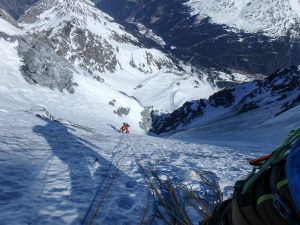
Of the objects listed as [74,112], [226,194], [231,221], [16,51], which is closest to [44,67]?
[16,51]

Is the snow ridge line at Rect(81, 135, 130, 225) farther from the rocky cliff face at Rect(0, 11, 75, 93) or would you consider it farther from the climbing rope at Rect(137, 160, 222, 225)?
the rocky cliff face at Rect(0, 11, 75, 93)

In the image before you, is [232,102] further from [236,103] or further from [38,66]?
[38,66]

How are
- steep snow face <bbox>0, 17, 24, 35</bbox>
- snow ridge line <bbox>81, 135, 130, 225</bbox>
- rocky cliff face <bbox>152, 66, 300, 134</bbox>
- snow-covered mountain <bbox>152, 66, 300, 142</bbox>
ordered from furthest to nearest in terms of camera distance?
rocky cliff face <bbox>152, 66, 300, 134</bbox>
snow-covered mountain <bbox>152, 66, 300, 142</bbox>
steep snow face <bbox>0, 17, 24, 35</bbox>
snow ridge line <bbox>81, 135, 130, 225</bbox>

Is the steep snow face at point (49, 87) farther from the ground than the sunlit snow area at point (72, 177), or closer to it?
farther from the ground

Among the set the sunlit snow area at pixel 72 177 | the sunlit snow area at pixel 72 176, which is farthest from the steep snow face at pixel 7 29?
the sunlit snow area at pixel 72 177

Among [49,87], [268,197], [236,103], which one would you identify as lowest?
[236,103]

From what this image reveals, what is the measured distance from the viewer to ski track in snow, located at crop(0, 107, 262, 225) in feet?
21.0

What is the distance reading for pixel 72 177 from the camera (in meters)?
8.70

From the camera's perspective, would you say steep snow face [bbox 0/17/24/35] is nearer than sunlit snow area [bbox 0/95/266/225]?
No

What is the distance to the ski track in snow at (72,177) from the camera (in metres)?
6.41

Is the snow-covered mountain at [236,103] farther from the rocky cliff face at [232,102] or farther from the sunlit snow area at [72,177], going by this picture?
the sunlit snow area at [72,177]

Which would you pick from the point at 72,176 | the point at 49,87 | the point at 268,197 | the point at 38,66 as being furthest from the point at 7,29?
the point at 268,197

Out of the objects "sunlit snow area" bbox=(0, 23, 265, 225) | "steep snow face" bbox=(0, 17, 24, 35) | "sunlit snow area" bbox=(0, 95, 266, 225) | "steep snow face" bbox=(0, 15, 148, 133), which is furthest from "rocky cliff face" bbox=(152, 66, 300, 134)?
"sunlit snow area" bbox=(0, 23, 265, 225)

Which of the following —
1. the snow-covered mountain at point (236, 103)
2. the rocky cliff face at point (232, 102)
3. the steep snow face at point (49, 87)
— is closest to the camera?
the steep snow face at point (49, 87)
